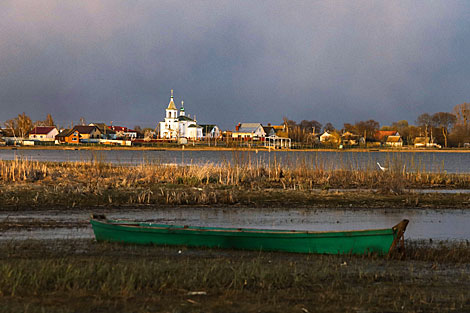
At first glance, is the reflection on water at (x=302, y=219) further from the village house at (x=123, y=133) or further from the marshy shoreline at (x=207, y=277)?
the village house at (x=123, y=133)

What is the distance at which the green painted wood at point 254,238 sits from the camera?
12.2m

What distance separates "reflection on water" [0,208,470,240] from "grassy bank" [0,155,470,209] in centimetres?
156

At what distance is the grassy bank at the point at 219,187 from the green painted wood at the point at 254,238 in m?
8.51

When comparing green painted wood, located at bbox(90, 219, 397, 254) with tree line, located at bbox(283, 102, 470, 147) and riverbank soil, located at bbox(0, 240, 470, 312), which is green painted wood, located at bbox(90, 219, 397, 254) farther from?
tree line, located at bbox(283, 102, 470, 147)

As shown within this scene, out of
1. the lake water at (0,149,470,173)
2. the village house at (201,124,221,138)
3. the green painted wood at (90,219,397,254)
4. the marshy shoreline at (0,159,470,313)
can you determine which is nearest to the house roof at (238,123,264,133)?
the village house at (201,124,221,138)

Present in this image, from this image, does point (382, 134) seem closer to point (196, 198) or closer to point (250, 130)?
point (250, 130)

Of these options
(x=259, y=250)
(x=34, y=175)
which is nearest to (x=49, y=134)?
(x=34, y=175)

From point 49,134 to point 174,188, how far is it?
421 ft

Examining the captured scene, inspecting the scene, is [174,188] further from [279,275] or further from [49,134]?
[49,134]

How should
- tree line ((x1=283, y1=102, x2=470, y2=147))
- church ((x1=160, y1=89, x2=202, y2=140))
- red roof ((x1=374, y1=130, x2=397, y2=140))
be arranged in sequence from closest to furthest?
tree line ((x1=283, y1=102, x2=470, y2=147)) → red roof ((x1=374, y1=130, x2=397, y2=140)) → church ((x1=160, y1=89, x2=202, y2=140))

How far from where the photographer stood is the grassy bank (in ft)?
74.9

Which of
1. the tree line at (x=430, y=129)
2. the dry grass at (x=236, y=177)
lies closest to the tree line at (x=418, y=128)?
the tree line at (x=430, y=129)

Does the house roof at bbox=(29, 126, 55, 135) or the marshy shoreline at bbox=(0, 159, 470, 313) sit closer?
the marshy shoreline at bbox=(0, 159, 470, 313)

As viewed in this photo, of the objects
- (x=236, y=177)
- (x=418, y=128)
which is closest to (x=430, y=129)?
(x=418, y=128)
